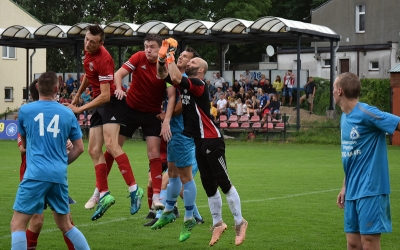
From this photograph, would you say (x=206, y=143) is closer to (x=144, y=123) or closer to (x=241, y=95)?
(x=144, y=123)

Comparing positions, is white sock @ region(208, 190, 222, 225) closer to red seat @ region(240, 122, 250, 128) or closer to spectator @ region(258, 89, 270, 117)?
red seat @ region(240, 122, 250, 128)

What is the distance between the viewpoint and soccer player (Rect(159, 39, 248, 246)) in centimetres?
960

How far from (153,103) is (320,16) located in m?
49.1

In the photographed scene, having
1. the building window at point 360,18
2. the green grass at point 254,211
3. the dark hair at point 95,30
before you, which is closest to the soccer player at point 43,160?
the green grass at point 254,211

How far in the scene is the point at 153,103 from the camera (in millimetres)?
10930

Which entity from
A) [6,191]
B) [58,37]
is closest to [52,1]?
[58,37]

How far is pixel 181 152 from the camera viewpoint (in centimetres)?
1035

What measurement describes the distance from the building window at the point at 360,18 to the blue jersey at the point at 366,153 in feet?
168

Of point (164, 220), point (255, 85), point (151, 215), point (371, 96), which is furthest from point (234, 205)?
point (371, 96)

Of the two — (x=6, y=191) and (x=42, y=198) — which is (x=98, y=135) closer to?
(x=42, y=198)

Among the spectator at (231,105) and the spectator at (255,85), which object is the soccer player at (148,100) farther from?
the spectator at (255,85)

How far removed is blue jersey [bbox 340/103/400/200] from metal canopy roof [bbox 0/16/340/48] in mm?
27303

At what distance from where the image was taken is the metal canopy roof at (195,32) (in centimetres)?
3450

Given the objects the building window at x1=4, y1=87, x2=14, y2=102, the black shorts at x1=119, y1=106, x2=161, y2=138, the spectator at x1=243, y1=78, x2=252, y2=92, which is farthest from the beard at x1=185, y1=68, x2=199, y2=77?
the building window at x1=4, y1=87, x2=14, y2=102
